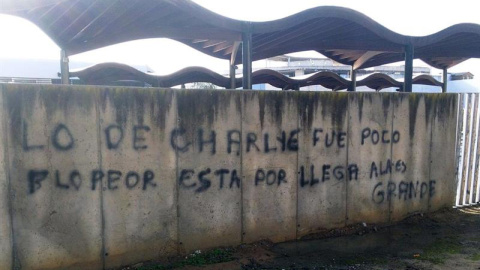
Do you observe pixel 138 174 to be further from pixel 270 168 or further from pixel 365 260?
pixel 365 260

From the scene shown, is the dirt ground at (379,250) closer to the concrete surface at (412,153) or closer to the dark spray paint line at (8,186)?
the concrete surface at (412,153)

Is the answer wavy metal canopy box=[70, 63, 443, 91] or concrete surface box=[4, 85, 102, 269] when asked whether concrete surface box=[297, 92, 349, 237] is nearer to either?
concrete surface box=[4, 85, 102, 269]

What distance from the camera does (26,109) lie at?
4.32 metres

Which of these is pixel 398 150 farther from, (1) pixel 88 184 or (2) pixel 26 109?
(2) pixel 26 109

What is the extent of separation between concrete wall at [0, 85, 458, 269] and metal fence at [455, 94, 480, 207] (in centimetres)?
70

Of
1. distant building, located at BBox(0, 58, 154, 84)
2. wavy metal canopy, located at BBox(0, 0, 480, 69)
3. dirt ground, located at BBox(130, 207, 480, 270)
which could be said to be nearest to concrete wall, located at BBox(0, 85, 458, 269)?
dirt ground, located at BBox(130, 207, 480, 270)

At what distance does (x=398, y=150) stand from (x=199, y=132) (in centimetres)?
365

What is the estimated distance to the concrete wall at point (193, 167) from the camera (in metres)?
Answer: 4.40

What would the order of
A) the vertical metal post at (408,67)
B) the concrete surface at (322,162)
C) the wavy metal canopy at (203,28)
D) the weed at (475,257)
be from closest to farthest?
the weed at (475,257)
the wavy metal canopy at (203,28)
the concrete surface at (322,162)
the vertical metal post at (408,67)

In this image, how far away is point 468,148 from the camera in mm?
7797

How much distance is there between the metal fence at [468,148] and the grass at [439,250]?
2116 millimetres

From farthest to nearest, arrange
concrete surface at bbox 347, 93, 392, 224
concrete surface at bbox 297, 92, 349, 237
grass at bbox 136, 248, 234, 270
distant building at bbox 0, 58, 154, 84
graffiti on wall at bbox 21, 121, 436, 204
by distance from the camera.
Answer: distant building at bbox 0, 58, 154, 84 → concrete surface at bbox 347, 93, 392, 224 → concrete surface at bbox 297, 92, 349, 237 → grass at bbox 136, 248, 234, 270 → graffiti on wall at bbox 21, 121, 436, 204

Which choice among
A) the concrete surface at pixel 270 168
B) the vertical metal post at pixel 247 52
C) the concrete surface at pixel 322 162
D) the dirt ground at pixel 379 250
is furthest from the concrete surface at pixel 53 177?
the concrete surface at pixel 322 162

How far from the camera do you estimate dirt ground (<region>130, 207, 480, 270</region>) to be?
514 cm
